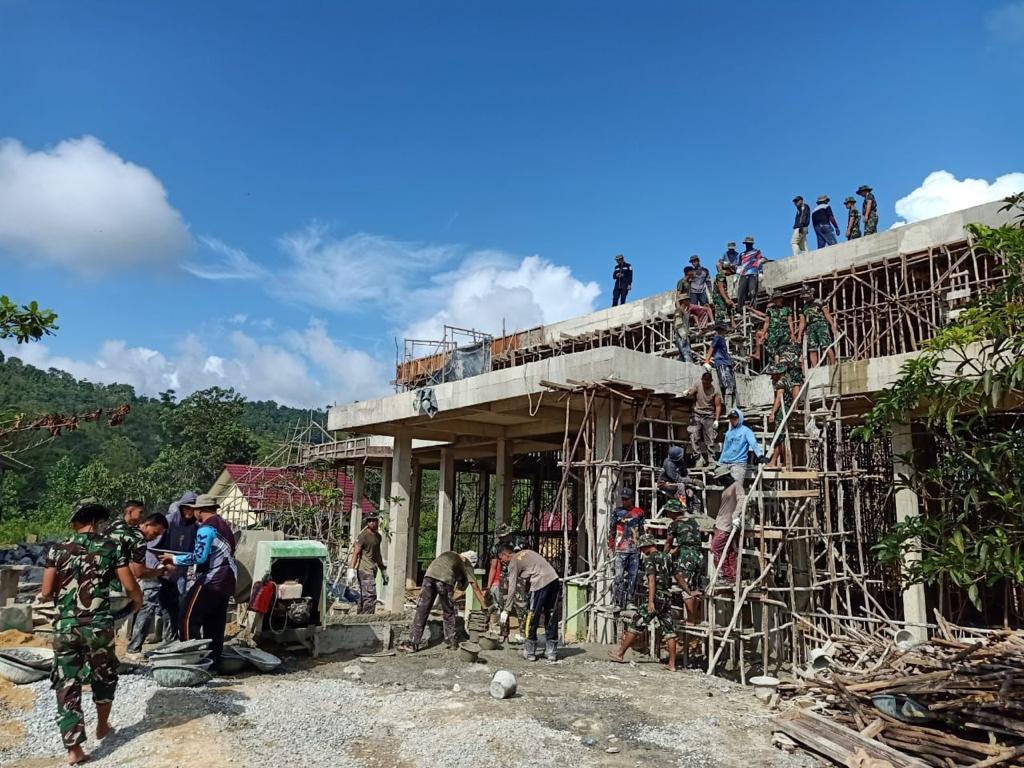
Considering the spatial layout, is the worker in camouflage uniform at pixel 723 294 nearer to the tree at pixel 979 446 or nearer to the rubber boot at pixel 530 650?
the rubber boot at pixel 530 650

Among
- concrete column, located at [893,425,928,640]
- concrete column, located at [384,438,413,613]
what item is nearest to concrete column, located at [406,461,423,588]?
concrete column, located at [384,438,413,613]

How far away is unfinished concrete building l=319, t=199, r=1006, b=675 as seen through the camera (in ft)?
31.4

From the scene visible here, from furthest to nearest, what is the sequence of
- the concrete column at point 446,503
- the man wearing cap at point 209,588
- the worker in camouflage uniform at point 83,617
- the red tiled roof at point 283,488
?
1. the red tiled roof at point 283,488
2. the concrete column at point 446,503
3. the man wearing cap at point 209,588
4. the worker in camouflage uniform at point 83,617

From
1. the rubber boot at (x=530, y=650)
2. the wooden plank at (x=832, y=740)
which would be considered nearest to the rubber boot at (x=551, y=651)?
the rubber boot at (x=530, y=650)

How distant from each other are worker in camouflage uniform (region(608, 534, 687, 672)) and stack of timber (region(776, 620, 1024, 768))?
2.17 meters

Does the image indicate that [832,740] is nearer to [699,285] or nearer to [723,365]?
[723,365]

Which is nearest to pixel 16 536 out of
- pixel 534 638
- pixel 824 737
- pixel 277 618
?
pixel 277 618

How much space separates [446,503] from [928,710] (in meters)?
13.3

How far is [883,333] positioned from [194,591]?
1119cm

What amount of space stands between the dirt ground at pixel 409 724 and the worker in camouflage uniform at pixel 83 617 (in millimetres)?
342

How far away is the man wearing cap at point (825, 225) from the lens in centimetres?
1409

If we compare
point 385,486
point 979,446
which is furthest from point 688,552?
point 385,486

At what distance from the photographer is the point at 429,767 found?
209 inches

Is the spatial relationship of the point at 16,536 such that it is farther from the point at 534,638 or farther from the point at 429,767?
the point at 429,767
